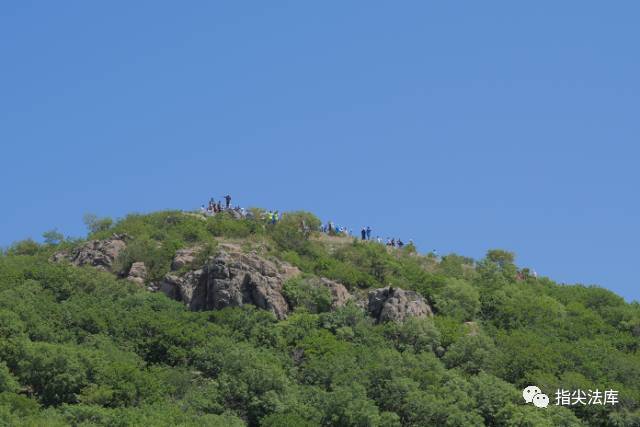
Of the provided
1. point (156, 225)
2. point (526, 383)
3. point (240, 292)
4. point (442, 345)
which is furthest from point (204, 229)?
point (526, 383)

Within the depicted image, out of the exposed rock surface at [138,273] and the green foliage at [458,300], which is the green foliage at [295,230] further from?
A: the green foliage at [458,300]

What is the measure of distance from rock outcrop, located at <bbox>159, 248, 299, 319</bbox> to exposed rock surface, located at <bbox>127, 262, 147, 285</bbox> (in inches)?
158

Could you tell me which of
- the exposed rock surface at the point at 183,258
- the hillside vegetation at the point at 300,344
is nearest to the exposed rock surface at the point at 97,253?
the hillside vegetation at the point at 300,344

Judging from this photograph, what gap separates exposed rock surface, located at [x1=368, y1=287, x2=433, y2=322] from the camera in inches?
5074

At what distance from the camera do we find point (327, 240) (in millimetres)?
149250

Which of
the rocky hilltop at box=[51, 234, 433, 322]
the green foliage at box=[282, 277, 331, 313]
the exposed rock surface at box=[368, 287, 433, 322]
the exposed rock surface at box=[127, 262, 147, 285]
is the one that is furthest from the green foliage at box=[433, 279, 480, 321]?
the exposed rock surface at box=[127, 262, 147, 285]

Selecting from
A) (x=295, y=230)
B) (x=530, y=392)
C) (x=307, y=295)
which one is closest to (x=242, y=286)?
(x=307, y=295)

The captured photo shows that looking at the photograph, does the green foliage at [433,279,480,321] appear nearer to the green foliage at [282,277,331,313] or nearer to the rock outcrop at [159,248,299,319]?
the green foliage at [282,277,331,313]

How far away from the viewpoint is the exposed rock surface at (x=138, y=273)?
440ft

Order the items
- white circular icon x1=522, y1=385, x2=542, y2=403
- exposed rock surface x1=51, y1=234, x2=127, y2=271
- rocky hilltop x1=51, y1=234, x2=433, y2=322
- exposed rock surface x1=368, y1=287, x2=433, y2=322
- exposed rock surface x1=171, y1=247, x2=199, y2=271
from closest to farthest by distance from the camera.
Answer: white circular icon x1=522, y1=385, x2=542, y2=403 < rocky hilltop x1=51, y1=234, x2=433, y2=322 < exposed rock surface x1=368, y1=287, x2=433, y2=322 < exposed rock surface x1=171, y1=247, x2=199, y2=271 < exposed rock surface x1=51, y1=234, x2=127, y2=271

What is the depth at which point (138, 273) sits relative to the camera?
135 metres

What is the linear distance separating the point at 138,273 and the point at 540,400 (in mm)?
36718

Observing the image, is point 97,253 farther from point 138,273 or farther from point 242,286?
point 242,286

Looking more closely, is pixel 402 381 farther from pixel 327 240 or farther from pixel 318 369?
pixel 327 240
